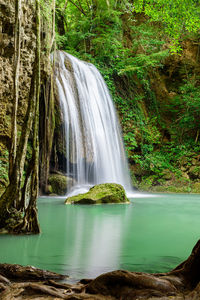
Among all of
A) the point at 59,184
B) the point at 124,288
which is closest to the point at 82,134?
the point at 59,184

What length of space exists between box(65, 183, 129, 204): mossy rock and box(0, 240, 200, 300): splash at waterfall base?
262 inches

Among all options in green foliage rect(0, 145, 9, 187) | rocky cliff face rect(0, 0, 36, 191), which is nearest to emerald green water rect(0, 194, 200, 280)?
green foliage rect(0, 145, 9, 187)

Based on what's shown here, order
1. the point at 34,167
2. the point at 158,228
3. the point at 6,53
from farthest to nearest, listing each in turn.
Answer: the point at 6,53 < the point at 158,228 < the point at 34,167

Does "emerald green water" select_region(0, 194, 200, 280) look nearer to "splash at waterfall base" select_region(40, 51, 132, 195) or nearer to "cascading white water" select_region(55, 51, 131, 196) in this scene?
"splash at waterfall base" select_region(40, 51, 132, 195)

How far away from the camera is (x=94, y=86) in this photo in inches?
596

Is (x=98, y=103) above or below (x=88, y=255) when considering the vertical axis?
above

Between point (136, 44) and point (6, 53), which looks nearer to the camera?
point (6, 53)

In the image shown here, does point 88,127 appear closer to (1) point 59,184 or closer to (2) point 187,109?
(1) point 59,184

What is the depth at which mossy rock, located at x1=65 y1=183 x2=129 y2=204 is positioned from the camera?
348 inches

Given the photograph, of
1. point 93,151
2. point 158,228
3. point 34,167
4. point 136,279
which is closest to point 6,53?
point 93,151

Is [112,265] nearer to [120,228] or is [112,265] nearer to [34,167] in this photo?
[34,167]

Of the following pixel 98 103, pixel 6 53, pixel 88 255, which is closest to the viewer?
pixel 88 255

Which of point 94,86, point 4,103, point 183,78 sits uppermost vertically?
point 183,78

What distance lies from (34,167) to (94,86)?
11.3 m
